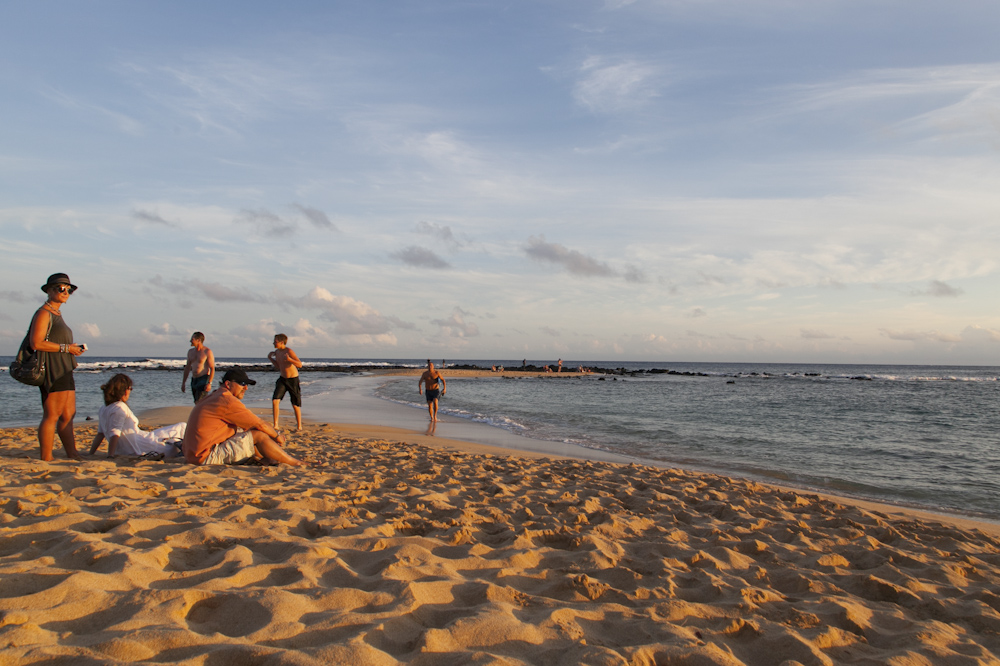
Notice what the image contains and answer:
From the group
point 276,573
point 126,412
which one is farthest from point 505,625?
point 126,412

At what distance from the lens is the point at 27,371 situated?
5.48 metres

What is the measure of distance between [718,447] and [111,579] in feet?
36.5

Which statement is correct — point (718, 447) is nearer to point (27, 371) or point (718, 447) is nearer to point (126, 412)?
point (126, 412)

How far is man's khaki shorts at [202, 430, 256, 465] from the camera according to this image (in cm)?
616

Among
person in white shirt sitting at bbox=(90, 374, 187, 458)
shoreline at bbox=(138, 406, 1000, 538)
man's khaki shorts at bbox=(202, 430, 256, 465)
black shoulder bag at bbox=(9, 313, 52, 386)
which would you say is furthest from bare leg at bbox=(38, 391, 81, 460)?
shoreline at bbox=(138, 406, 1000, 538)

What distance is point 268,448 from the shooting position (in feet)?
21.1

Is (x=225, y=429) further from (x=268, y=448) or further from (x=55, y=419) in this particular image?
(x=55, y=419)

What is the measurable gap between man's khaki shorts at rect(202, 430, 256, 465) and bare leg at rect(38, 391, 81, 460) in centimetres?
150

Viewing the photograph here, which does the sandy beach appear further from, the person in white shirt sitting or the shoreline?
the person in white shirt sitting

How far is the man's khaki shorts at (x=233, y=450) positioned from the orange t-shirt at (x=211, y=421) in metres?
0.06

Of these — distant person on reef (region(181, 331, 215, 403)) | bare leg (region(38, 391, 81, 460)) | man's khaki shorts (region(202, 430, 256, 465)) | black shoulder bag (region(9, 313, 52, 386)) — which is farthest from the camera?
distant person on reef (region(181, 331, 215, 403))

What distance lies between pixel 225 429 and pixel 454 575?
428 centimetres

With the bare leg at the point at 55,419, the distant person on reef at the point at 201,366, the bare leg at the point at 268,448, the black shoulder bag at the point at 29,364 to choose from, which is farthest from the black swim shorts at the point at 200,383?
the black shoulder bag at the point at 29,364

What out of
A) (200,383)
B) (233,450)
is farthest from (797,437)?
(200,383)
